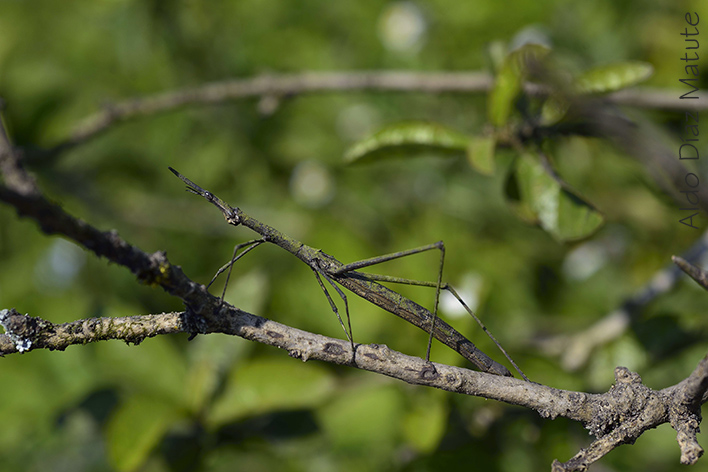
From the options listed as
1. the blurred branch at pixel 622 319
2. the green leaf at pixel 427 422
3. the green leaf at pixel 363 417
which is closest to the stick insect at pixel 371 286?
the green leaf at pixel 427 422

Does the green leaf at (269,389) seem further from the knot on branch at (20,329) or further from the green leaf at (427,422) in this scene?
the knot on branch at (20,329)

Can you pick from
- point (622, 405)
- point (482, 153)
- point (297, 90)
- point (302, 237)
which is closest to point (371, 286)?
point (482, 153)

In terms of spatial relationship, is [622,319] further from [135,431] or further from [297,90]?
[135,431]

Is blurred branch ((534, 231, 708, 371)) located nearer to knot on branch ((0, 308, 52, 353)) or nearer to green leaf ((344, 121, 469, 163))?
green leaf ((344, 121, 469, 163))

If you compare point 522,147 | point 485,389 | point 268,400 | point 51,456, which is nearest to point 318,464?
point 268,400

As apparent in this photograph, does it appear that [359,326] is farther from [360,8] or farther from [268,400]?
[360,8]

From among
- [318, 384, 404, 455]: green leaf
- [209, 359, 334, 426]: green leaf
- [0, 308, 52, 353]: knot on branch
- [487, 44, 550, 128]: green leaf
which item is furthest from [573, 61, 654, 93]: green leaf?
[0, 308, 52, 353]: knot on branch
